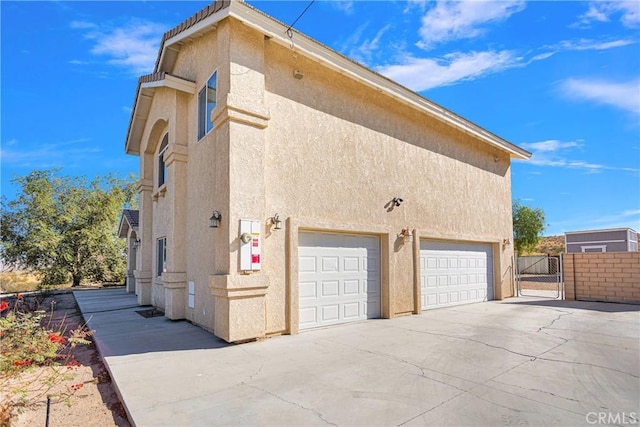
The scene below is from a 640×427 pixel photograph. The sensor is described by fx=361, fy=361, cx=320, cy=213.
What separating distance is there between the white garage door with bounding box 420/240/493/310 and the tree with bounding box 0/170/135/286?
76.7ft

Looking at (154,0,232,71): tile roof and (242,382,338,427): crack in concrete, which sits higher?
(154,0,232,71): tile roof

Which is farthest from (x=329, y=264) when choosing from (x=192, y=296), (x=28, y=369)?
(x=28, y=369)

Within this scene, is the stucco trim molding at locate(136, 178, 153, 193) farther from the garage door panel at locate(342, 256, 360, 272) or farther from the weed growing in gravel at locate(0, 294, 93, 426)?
the garage door panel at locate(342, 256, 360, 272)

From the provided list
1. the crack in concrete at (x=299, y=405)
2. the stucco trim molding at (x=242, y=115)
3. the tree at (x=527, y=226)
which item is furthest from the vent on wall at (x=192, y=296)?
the tree at (x=527, y=226)

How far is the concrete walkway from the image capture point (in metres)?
3.96

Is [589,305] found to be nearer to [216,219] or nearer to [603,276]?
[603,276]

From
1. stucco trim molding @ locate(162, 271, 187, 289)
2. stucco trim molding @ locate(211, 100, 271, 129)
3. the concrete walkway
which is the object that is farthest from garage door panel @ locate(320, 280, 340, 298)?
stucco trim molding @ locate(211, 100, 271, 129)

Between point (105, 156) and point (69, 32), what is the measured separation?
72.6ft

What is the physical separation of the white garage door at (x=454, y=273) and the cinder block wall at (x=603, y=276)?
10.1 ft

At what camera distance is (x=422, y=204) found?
11.7 meters

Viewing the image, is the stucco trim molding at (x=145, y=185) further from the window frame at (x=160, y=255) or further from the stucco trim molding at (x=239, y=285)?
the stucco trim molding at (x=239, y=285)

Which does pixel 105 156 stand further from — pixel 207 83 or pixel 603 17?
pixel 603 17

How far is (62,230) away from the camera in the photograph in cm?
2512

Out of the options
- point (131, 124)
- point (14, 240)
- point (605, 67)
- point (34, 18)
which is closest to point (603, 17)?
point (605, 67)
